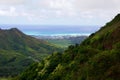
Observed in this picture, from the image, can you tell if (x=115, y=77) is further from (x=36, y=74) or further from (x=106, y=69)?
(x=36, y=74)

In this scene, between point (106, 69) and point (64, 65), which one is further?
point (64, 65)

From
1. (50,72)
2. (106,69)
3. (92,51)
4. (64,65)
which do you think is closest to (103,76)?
(106,69)

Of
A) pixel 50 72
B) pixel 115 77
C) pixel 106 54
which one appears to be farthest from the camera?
pixel 50 72

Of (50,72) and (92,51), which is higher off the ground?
(92,51)

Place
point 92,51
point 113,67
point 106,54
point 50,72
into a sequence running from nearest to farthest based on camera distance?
1. point 113,67
2. point 106,54
3. point 92,51
4. point 50,72

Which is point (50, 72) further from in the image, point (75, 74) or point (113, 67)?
point (113, 67)

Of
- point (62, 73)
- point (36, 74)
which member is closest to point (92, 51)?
point (62, 73)
